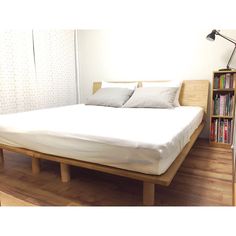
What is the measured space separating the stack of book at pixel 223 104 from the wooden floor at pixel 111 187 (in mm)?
749

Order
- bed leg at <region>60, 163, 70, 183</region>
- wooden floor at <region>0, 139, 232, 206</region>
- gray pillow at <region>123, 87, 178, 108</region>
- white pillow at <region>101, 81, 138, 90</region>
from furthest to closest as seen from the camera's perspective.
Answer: white pillow at <region>101, 81, 138, 90</region> < gray pillow at <region>123, 87, 178, 108</region> < bed leg at <region>60, 163, 70, 183</region> < wooden floor at <region>0, 139, 232, 206</region>

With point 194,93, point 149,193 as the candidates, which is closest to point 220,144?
point 194,93

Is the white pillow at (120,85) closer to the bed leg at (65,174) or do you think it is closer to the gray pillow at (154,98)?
the gray pillow at (154,98)

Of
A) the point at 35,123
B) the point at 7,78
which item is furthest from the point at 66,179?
the point at 7,78

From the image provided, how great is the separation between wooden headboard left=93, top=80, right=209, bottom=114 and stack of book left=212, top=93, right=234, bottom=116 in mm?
204

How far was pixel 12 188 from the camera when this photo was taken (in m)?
1.56

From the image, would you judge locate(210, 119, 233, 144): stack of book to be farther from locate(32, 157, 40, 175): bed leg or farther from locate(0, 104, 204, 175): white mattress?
locate(32, 157, 40, 175): bed leg

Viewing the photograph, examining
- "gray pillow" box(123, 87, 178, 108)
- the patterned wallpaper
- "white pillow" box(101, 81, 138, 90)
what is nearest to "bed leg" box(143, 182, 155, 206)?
"gray pillow" box(123, 87, 178, 108)

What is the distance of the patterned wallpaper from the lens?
8.95 ft
